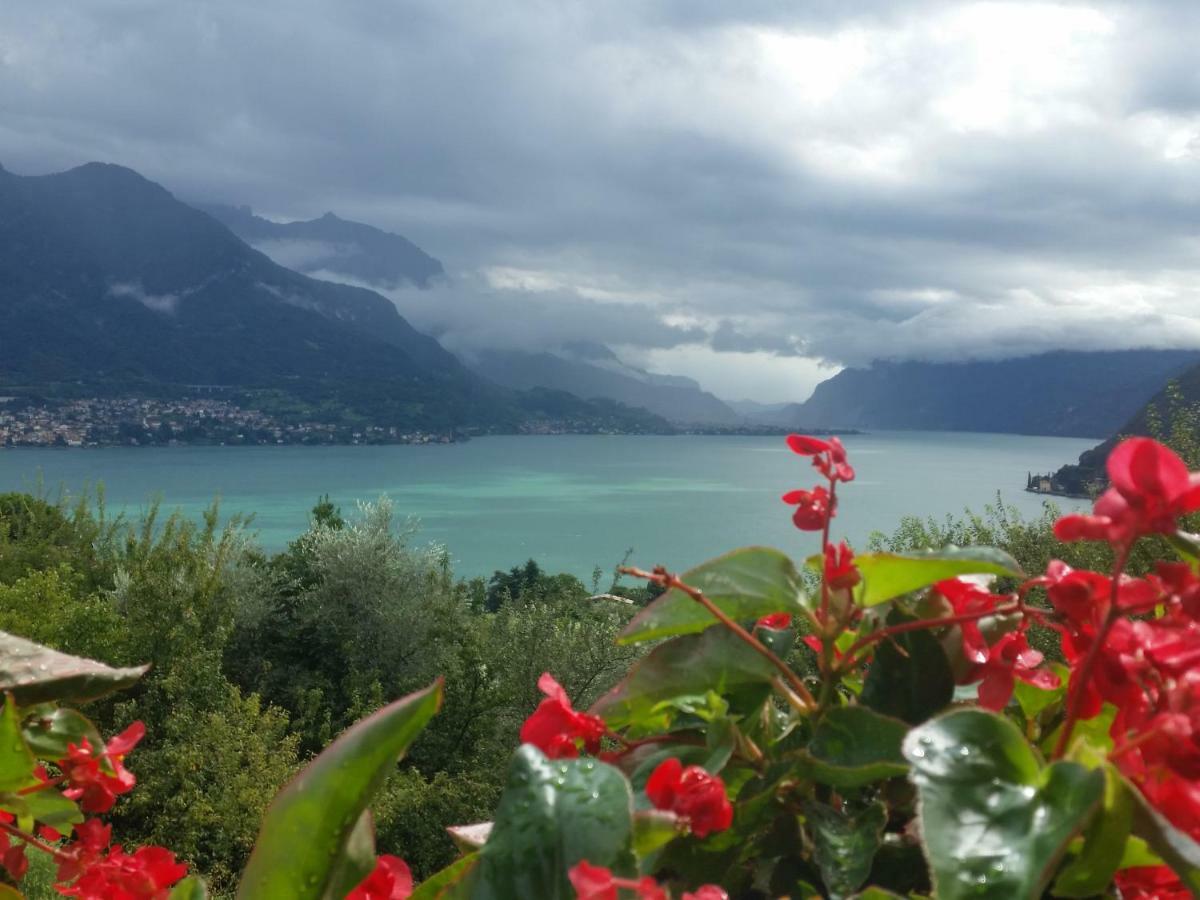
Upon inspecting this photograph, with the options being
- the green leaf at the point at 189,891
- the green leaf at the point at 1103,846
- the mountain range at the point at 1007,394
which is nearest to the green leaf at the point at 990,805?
the green leaf at the point at 1103,846

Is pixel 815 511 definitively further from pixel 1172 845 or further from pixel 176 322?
pixel 176 322

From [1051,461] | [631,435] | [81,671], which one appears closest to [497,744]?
[81,671]

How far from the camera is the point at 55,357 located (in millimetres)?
126875

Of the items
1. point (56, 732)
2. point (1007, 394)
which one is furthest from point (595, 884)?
point (1007, 394)

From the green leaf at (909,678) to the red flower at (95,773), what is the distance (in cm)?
84

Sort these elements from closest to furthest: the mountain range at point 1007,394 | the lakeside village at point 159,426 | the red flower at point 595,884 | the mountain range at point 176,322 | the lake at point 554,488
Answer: the red flower at point 595,884 < the lake at point 554,488 < the lakeside village at point 159,426 < the mountain range at point 176,322 < the mountain range at point 1007,394

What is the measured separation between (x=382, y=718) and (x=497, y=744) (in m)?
15.8

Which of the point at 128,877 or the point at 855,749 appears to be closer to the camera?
the point at 855,749

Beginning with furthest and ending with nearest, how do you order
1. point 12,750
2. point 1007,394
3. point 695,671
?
point 1007,394 → point 12,750 → point 695,671

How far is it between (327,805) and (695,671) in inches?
10.9

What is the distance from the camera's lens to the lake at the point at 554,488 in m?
61.0

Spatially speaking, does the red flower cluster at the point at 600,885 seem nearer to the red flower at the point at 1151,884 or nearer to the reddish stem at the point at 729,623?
the reddish stem at the point at 729,623

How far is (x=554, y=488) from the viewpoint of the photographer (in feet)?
308

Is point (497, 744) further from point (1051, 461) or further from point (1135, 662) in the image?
point (1051, 461)
